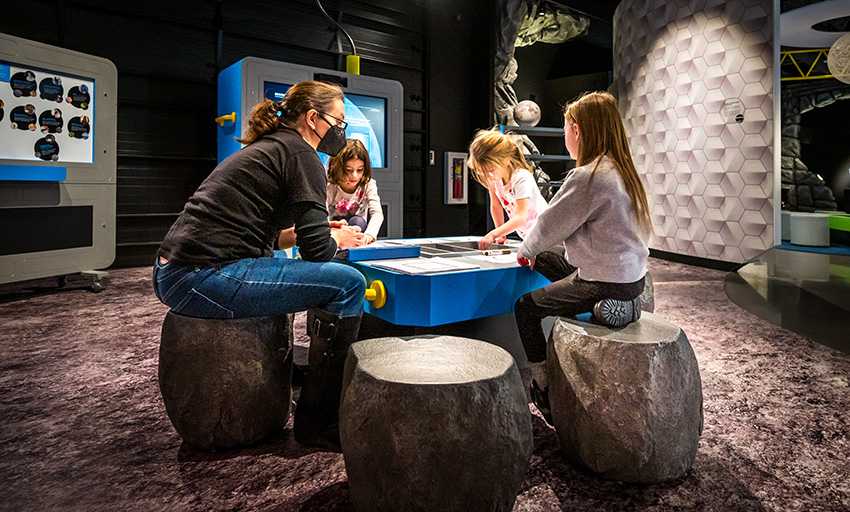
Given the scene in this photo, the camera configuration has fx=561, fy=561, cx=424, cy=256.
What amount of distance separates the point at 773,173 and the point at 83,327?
5.04 meters

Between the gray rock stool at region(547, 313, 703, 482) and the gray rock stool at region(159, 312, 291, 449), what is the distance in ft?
2.70

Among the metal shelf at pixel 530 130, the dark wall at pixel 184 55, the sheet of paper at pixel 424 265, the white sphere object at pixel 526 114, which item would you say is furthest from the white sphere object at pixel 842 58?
the sheet of paper at pixel 424 265

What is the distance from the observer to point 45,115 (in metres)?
3.49

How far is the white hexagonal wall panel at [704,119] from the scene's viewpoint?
471 centimetres

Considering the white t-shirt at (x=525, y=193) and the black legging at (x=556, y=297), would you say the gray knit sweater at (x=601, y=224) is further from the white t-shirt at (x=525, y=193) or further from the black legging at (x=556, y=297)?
the white t-shirt at (x=525, y=193)

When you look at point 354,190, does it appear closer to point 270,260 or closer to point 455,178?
point 270,260

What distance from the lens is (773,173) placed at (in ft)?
15.1

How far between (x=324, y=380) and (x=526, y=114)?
5.29m

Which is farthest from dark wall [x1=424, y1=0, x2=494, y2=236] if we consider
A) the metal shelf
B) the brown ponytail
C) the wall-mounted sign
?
the brown ponytail

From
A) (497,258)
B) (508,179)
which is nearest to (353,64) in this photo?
(508,179)

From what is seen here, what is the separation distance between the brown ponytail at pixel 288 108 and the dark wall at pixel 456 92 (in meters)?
4.40

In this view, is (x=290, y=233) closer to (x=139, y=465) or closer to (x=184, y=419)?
(x=184, y=419)

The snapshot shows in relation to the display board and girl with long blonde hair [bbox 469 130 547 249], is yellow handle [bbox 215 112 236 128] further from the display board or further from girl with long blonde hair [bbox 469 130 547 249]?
girl with long blonde hair [bbox 469 130 547 249]

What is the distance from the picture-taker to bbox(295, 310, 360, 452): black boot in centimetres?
159
